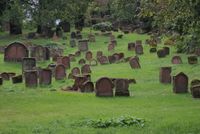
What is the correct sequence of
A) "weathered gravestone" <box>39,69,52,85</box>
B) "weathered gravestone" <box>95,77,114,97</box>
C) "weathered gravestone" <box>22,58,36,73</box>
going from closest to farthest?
"weathered gravestone" <box>95,77,114,97</box>
"weathered gravestone" <box>39,69,52,85</box>
"weathered gravestone" <box>22,58,36,73</box>

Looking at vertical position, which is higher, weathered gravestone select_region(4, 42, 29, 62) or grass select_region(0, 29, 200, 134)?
weathered gravestone select_region(4, 42, 29, 62)

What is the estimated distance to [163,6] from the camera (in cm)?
1598

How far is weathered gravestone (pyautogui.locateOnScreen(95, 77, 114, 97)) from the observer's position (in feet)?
60.1

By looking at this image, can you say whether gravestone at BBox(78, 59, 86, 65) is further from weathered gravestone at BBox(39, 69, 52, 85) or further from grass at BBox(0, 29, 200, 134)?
weathered gravestone at BBox(39, 69, 52, 85)

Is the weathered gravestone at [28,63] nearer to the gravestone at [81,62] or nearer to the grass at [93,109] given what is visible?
the grass at [93,109]

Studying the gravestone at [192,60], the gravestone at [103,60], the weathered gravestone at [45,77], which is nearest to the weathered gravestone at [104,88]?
the weathered gravestone at [45,77]

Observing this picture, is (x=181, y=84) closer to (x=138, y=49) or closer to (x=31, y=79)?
(x=31, y=79)

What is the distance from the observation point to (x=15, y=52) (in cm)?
3016

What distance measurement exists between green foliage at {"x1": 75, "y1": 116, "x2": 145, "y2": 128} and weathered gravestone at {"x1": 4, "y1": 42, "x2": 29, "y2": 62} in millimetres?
17206

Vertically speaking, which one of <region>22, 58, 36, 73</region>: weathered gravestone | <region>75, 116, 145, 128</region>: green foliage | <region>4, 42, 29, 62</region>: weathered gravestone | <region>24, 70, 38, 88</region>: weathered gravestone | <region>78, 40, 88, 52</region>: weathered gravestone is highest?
<region>78, 40, 88, 52</region>: weathered gravestone

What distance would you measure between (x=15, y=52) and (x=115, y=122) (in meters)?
18.4

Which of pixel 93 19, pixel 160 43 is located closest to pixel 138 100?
pixel 160 43

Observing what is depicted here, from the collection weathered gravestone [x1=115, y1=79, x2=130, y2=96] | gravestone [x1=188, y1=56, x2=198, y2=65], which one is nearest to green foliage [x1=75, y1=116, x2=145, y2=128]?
weathered gravestone [x1=115, y1=79, x2=130, y2=96]

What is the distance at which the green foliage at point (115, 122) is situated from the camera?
12453mm
